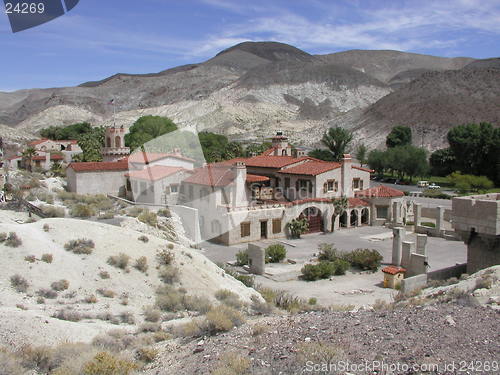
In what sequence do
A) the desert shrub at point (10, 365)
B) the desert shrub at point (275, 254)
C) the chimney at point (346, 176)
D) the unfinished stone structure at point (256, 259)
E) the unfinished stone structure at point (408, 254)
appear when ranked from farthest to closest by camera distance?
the chimney at point (346, 176) → the desert shrub at point (275, 254) → the unfinished stone structure at point (256, 259) → the unfinished stone structure at point (408, 254) → the desert shrub at point (10, 365)

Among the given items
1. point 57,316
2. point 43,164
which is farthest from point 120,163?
point 57,316

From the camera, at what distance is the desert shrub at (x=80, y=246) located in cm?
1669

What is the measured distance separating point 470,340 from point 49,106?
164972 millimetres

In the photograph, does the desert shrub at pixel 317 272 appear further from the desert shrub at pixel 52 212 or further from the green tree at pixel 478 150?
the green tree at pixel 478 150

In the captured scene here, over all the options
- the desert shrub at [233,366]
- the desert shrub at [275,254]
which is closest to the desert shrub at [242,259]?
the desert shrub at [275,254]

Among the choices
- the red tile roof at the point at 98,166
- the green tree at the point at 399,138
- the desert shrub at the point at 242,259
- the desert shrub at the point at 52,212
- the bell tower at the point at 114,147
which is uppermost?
the green tree at the point at 399,138

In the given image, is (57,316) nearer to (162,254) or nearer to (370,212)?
(162,254)

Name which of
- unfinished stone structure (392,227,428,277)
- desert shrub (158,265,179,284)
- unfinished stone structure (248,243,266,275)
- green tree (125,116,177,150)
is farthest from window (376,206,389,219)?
green tree (125,116,177,150)

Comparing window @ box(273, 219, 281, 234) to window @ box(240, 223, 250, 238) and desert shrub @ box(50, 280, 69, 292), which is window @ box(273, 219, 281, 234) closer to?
window @ box(240, 223, 250, 238)

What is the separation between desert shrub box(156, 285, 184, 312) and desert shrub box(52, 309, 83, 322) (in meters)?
2.63

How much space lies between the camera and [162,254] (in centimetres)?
1764

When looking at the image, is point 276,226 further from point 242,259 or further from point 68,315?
point 68,315

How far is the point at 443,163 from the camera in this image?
217ft

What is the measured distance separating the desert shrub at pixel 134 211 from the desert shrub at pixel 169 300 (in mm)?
13488
